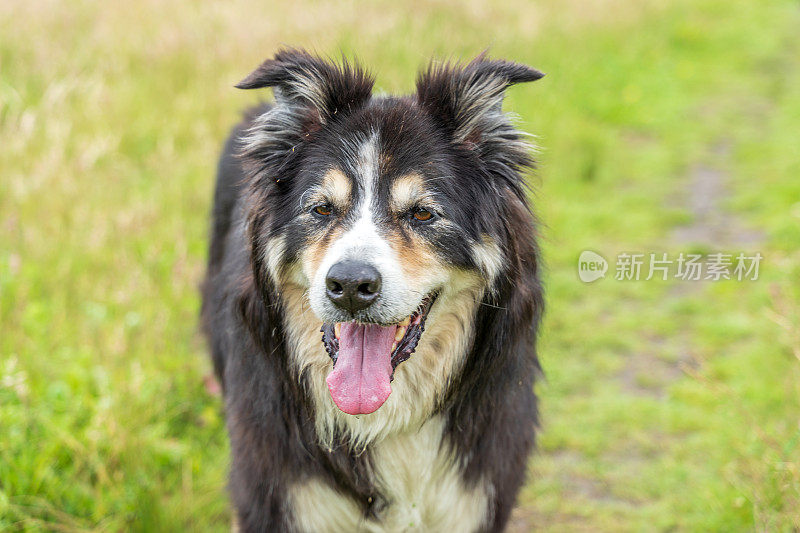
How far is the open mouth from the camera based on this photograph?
2553 millimetres

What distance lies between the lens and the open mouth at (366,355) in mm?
2553

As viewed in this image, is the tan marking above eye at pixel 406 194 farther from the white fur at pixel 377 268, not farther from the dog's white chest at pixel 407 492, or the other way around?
the dog's white chest at pixel 407 492

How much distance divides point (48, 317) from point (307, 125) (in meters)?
2.32

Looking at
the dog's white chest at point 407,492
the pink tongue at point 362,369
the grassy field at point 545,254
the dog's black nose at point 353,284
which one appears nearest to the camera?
the dog's black nose at point 353,284

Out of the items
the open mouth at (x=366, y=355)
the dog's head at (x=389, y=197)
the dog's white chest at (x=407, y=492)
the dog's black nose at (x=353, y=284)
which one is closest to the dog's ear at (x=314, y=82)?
the dog's head at (x=389, y=197)

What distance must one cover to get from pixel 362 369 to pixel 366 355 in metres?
0.05

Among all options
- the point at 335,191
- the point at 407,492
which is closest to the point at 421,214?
the point at 335,191

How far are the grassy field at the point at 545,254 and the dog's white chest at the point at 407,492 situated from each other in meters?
0.65

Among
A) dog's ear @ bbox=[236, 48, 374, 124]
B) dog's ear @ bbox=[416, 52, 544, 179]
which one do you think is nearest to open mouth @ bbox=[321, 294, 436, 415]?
dog's ear @ bbox=[416, 52, 544, 179]

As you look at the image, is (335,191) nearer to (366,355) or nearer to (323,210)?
(323,210)

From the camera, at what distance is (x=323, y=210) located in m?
2.65

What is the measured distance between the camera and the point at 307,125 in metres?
2.78

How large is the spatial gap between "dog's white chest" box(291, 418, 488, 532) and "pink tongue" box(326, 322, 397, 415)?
36 cm

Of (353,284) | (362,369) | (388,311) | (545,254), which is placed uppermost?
(353,284)
